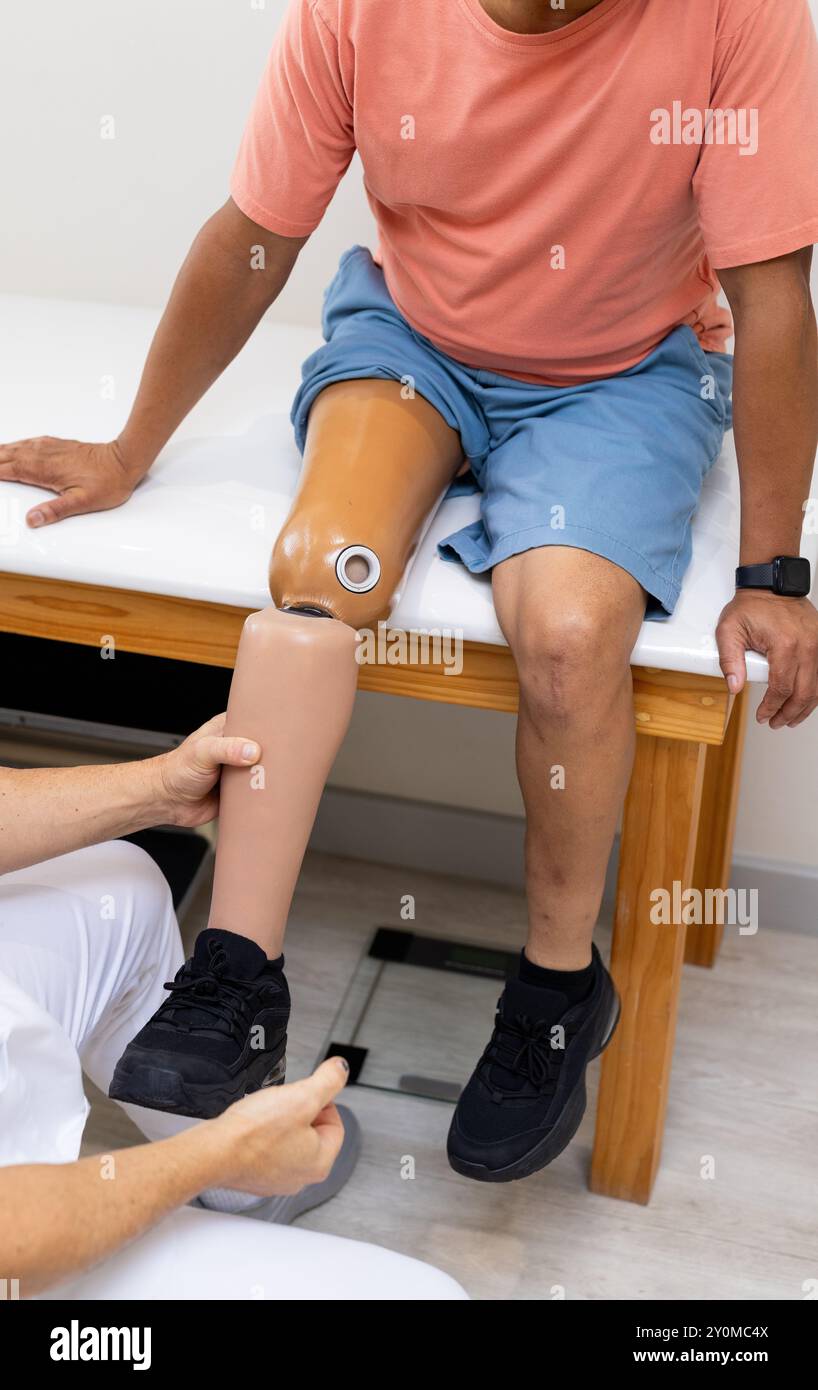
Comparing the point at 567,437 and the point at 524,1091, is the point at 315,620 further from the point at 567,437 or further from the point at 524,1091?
the point at 524,1091

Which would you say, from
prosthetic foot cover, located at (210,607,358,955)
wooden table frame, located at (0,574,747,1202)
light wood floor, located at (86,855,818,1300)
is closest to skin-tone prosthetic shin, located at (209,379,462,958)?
prosthetic foot cover, located at (210,607,358,955)

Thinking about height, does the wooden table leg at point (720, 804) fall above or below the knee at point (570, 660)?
below

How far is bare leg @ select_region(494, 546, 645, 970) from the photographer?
107 cm

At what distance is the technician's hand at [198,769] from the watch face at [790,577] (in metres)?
0.45

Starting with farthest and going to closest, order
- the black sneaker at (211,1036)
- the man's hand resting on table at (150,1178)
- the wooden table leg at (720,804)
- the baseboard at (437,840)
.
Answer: the baseboard at (437,840) → the wooden table leg at (720,804) → the black sneaker at (211,1036) → the man's hand resting on table at (150,1178)

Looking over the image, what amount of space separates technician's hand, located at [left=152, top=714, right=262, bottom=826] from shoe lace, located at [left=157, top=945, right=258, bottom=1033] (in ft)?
0.36

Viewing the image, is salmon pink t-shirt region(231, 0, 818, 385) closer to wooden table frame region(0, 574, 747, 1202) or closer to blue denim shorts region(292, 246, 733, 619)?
blue denim shorts region(292, 246, 733, 619)

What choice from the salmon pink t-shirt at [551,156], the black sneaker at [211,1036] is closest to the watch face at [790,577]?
the salmon pink t-shirt at [551,156]

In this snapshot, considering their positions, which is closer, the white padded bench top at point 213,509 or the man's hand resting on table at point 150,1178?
the man's hand resting on table at point 150,1178

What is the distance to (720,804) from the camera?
160 centimetres

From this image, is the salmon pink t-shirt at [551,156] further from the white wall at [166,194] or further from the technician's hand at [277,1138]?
the technician's hand at [277,1138]

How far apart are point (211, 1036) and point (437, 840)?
35.0 inches

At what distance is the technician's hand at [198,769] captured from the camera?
3.32 ft
